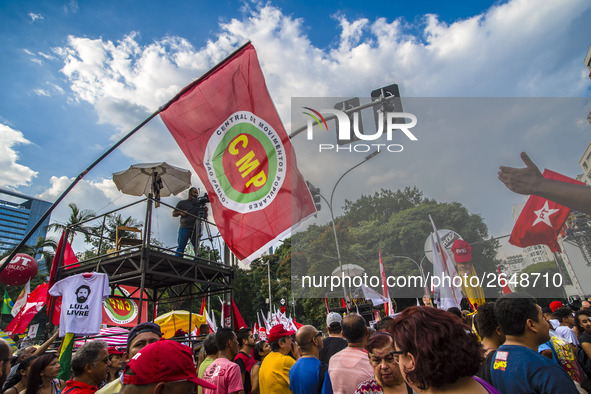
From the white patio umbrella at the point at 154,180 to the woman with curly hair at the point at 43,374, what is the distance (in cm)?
464

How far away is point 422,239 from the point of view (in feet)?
23.4

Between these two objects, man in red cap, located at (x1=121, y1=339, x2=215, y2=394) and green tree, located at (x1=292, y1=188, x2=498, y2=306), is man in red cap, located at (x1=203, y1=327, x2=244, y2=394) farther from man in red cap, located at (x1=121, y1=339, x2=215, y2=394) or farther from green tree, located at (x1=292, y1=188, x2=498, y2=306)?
green tree, located at (x1=292, y1=188, x2=498, y2=306)

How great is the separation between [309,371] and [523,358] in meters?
1.75

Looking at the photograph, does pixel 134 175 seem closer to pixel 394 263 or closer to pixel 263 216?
pixel 263 216

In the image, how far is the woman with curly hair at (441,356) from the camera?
1301mm

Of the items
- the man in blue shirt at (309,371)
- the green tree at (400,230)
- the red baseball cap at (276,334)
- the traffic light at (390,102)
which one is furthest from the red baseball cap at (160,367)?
the traffic light at (390,102)

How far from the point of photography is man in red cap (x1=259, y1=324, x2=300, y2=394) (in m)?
3.60

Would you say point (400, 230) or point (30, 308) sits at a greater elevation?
point (400, 230)

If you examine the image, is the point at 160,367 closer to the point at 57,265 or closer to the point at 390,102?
the point at 390,102

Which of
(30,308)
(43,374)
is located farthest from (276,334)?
(30,308)

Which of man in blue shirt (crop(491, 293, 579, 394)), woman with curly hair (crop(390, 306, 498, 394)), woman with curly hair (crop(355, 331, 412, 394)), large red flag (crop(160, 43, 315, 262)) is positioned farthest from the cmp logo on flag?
woman with curly hair (crop(390, 306, 498, 394))

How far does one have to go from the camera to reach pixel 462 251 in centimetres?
646

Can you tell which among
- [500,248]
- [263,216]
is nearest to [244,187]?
[263,216]

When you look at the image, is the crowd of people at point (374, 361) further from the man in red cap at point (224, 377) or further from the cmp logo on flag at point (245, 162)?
the cmp logo on flag at point (245, 162)
